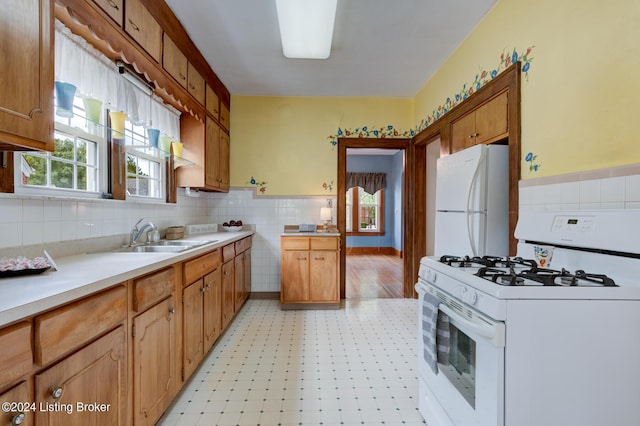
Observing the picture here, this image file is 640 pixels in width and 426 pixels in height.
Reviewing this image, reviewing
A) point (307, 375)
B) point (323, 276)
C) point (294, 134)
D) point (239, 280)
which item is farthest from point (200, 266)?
point (294, 134)

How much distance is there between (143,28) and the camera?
5.86ft

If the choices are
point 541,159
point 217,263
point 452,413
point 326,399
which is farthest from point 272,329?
point 541,159

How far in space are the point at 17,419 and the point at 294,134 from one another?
3.50m

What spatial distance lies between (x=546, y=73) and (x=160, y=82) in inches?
99.1

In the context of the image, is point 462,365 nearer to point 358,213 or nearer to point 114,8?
point 114,8

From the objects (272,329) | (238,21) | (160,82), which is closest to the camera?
(160,82)

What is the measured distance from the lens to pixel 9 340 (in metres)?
0.74

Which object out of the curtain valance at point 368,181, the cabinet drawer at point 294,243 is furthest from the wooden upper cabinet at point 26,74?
the curtain valance at point 368,181

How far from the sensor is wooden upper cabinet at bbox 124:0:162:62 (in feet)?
5.39

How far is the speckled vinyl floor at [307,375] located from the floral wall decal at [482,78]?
223 centimetres

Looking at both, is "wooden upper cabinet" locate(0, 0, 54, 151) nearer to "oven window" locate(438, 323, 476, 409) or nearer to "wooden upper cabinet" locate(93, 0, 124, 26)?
"wooden upper cabinet" locate(93, 0, 124, 26)

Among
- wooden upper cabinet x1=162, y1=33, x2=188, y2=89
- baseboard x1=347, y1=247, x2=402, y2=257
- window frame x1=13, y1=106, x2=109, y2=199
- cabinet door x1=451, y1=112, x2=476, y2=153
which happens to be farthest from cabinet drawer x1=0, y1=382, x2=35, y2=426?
baseboard x1=347, y1=247, x2=402, y2=257

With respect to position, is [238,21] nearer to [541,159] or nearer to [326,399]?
[541,159]

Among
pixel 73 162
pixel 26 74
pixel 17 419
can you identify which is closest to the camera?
pixel 17 419
